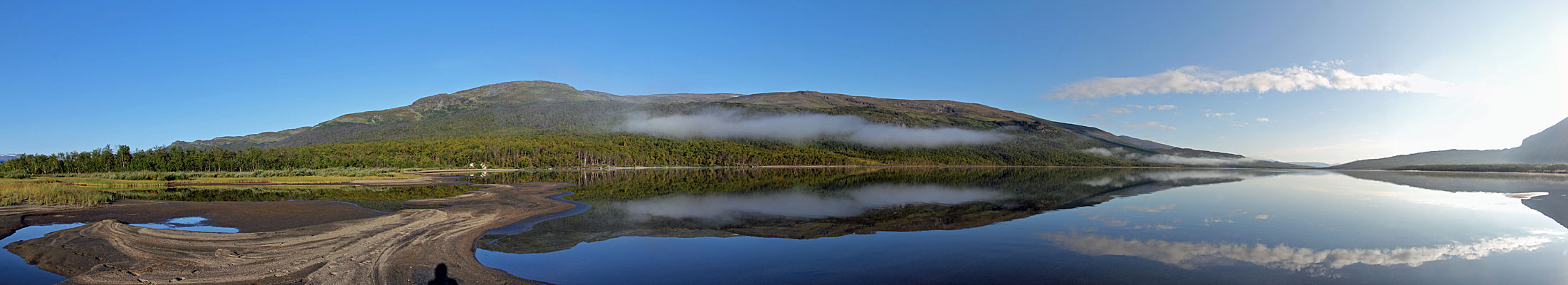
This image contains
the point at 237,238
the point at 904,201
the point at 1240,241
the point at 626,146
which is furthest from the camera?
the point at 626,146

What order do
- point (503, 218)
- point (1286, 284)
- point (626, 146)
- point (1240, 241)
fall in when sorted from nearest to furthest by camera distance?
point (1286, 284), point (1240, 241), point (503, 218), point (626, 146)

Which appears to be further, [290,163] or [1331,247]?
[290,163]

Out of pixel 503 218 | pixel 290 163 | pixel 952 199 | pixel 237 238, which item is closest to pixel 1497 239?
pixel 952 199

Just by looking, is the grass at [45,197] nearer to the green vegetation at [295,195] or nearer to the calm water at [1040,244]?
the green vegetation at [295,195]

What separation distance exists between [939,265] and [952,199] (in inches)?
853

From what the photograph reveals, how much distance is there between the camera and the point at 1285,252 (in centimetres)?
1461

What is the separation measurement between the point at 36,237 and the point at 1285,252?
109 feet

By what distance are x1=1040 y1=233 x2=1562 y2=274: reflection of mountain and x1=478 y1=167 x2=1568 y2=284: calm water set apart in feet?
0.22

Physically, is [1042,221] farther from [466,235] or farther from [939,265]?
[466,235]

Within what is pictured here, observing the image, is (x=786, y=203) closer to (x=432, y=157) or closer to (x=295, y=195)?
(x=295, y=195)

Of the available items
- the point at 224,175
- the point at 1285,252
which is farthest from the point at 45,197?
the point at 224,175

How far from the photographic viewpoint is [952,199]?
33.5 meters

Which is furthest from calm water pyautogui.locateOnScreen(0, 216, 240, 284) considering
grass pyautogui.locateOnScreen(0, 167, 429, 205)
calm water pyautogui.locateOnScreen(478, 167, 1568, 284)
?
grass pyautogui.locateOnScreen(0, 167, 429, 205)

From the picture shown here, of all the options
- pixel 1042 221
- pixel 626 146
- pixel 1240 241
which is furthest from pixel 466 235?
pixel 626 146
